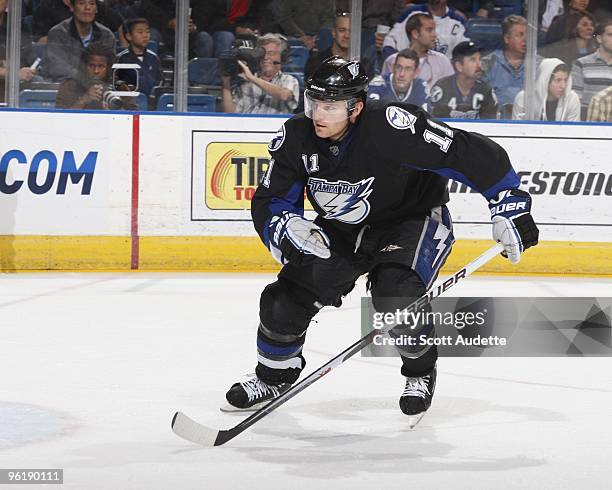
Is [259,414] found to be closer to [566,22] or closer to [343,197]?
[343,197]

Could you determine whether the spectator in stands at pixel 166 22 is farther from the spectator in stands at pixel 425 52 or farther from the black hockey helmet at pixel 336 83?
the black hockey helmet at pixel 336 83

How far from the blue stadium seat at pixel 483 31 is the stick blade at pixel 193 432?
470 cm

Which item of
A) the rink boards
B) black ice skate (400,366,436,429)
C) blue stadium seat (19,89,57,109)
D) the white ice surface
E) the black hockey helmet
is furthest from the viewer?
blue stadium seat (19,89,57,109)

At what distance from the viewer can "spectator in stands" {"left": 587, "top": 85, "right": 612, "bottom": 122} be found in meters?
6.96

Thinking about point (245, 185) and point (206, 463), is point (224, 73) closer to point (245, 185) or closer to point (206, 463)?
point (245, 185)

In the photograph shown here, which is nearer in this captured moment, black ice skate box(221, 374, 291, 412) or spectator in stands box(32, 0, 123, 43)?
black ice skate box(221, 374, 291, 412)

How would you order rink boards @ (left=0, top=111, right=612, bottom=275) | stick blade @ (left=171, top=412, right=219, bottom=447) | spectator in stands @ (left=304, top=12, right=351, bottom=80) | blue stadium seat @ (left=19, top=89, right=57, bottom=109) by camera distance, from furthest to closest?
spectator in stands @ (left=304, top=12, right=351, bottom=80) < blue stadium seat @ (left=19, top=89, right=57, bottom=109) < rink boards @ (left=0, top=111, right=612, bottom=275) < stick blade @ (left=171, top=412, right=219, bottom=447)

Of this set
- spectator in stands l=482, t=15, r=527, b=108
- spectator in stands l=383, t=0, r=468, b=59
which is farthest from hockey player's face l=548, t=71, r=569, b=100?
spectator in stands l=383, t=0, r=468, b=59

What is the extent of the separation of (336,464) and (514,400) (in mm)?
993

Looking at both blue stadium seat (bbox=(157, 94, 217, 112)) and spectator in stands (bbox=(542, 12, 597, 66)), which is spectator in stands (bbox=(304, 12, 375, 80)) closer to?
blue stadium seat (bbox=(157, 94, 217, 112))

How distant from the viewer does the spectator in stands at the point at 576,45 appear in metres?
7.05

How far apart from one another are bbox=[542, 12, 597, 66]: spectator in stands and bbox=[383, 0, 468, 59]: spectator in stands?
1.75 feet

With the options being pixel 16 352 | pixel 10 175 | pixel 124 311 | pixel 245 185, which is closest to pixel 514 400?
pixel 16 352

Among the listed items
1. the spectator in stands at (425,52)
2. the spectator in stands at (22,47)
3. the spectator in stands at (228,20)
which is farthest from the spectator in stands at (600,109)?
the spectator in stands at (22,47)
